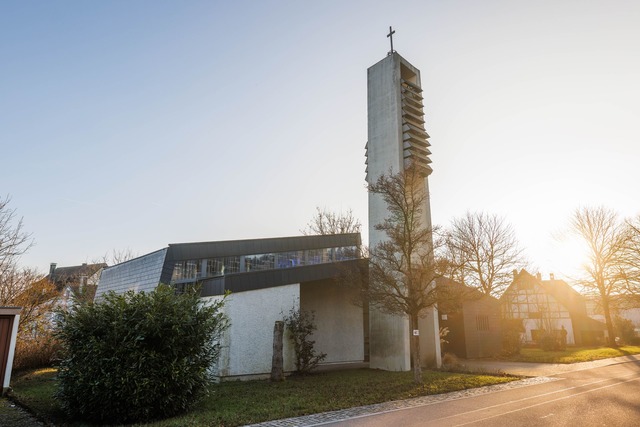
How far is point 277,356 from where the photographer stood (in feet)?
52.1

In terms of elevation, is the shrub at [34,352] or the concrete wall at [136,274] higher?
the concrete wall at [136,274]

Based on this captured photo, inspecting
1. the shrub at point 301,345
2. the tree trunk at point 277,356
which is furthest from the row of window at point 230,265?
the tree trunk at point 277,356

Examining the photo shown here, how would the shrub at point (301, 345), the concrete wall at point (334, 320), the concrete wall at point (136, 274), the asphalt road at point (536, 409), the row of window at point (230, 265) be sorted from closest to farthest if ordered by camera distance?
the asphalt road at point (536, 409) < the shrub at point (301, 345) < the row of window at point (230, 265) < the concrete wall at point (136, 274) < the concrete wall at point (334, 320)

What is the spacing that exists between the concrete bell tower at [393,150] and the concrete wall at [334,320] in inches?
138

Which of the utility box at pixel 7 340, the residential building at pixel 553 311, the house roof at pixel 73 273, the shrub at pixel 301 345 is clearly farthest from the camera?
the house roof at pixel 73 273

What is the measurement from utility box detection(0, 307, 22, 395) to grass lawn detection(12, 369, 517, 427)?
67 centimetres

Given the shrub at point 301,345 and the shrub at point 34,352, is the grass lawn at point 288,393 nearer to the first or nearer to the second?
the shrub at point 301,345

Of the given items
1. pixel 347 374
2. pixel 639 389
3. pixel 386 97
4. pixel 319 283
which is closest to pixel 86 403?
pixel 347 374

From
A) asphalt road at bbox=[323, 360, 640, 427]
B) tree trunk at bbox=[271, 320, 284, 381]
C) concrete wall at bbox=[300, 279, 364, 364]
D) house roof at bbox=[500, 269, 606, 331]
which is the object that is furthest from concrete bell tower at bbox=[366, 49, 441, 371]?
house roof at bbox=[500, 269, 606, 331]

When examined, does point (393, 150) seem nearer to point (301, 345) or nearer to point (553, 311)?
point (301, 345)

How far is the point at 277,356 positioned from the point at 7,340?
933 cm

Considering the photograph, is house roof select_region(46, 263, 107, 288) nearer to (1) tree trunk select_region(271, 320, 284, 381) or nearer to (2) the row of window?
(2) the row of window

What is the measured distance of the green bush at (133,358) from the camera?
30.7 feet

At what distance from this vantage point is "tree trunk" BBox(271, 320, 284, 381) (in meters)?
15.7
